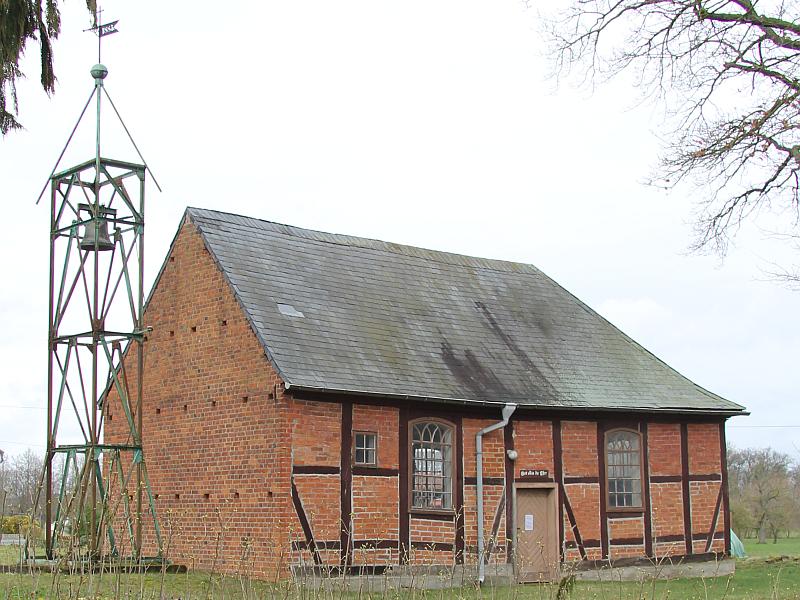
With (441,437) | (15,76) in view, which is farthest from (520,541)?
(15,76)

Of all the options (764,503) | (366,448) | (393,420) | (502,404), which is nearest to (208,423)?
Result: (366,448)

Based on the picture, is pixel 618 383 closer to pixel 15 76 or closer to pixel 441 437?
pixel 441 437

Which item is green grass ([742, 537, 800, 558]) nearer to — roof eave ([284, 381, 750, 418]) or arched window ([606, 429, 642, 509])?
roof eave ([284, 381, 750, 418])

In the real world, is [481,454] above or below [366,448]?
below

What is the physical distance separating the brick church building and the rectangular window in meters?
0.04

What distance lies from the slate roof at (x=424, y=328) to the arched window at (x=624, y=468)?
2.55 feet

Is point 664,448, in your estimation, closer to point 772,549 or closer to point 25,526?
point 25,526

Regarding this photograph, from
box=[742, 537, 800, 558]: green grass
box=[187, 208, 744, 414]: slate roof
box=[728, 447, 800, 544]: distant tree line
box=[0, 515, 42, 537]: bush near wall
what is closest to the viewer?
box=[0, 515, 42, 537]: bush near wall

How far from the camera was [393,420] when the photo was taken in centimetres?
1717

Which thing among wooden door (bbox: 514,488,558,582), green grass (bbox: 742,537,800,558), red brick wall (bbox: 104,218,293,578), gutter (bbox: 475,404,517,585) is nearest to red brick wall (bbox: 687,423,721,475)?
wooden door (bbox: 514,488,558,582)

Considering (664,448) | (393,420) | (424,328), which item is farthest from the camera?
(664,448)

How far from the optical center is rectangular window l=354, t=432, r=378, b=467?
16695 mm

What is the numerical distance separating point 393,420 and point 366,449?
28.5 inches

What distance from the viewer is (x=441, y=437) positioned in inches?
708
